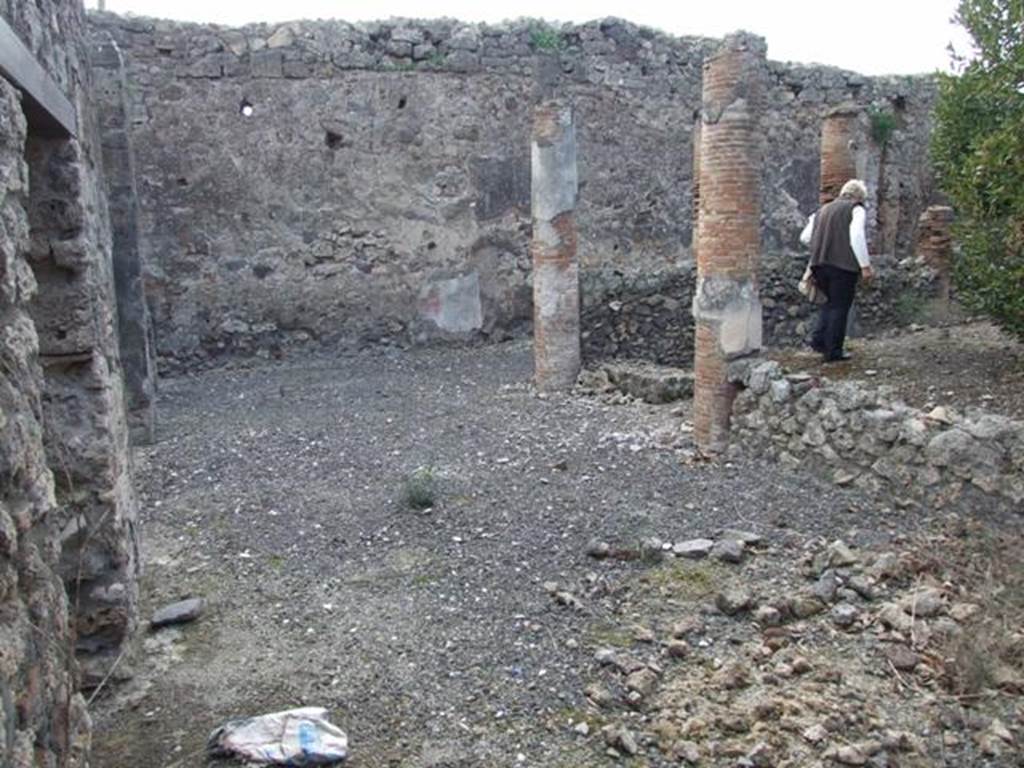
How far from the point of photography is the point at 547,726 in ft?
10.5

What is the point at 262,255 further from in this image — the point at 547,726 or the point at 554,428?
the point at 547,726

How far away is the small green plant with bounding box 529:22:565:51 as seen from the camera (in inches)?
440

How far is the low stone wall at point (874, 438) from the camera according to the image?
4.71 metres

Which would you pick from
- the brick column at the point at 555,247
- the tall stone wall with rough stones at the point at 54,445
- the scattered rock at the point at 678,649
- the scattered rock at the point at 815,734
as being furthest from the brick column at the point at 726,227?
the tall stone wall with rough stones at the point at 54,445

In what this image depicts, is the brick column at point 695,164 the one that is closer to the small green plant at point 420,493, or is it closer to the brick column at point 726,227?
the brick column at point 726,227

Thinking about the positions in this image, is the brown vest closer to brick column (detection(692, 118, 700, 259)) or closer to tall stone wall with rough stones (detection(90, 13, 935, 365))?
tall stone wall with rough stones (detection(90, 13, 935, 365))

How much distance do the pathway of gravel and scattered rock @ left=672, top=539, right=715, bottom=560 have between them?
0.20 m

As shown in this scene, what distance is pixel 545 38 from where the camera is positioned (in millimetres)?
11211

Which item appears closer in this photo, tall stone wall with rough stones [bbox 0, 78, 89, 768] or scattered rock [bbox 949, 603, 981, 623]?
tall stone wall with rough stones [bbox 0, 78, 89, 768]

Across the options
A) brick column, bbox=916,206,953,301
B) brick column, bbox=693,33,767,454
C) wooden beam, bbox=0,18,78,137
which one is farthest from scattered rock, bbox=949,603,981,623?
brick column, bbox=916,206,953,301

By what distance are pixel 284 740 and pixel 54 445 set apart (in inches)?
52.2

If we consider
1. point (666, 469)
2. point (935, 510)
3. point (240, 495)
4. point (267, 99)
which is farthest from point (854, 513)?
point (267, 99)

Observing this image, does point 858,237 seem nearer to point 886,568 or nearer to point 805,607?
point 886,568

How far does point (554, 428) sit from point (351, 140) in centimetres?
508
